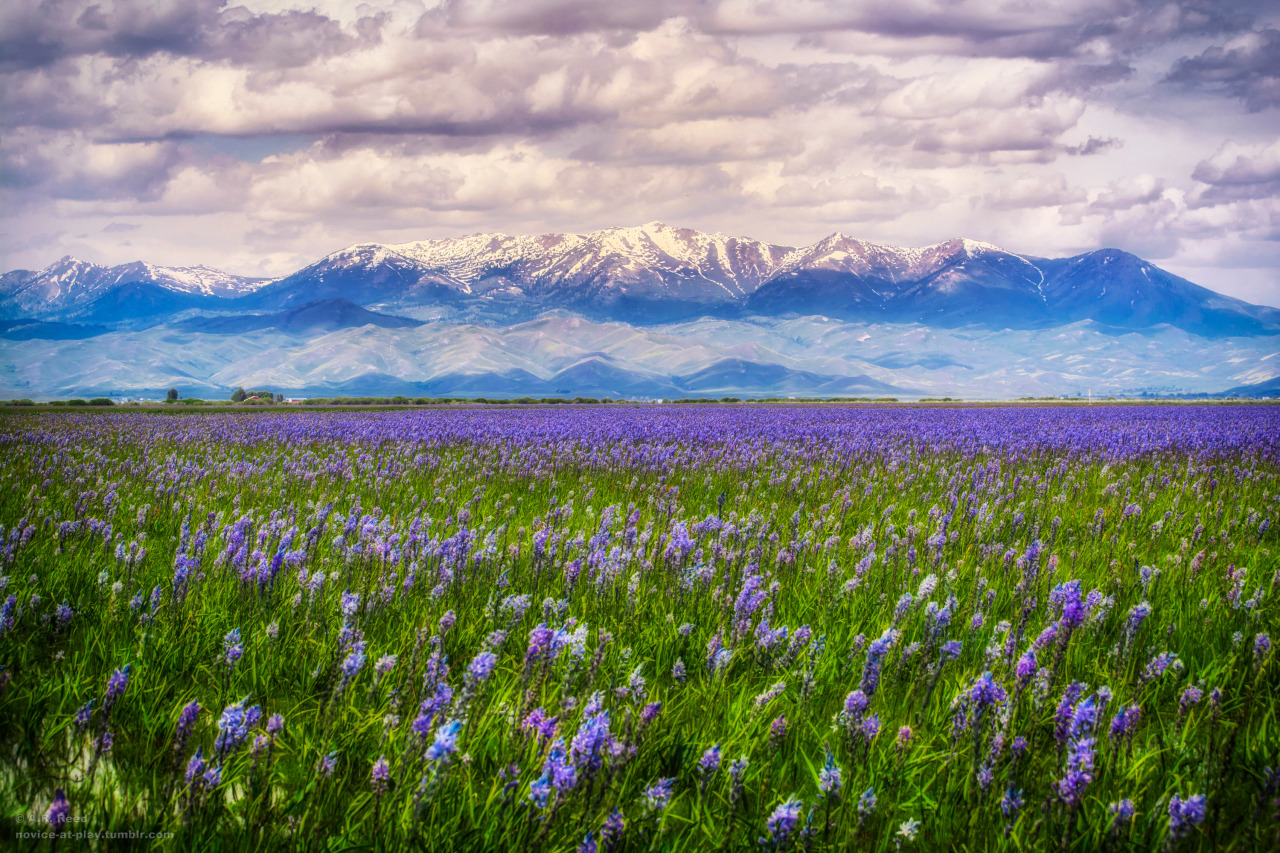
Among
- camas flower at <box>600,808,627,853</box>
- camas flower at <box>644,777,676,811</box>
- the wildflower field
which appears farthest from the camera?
the wildflower field

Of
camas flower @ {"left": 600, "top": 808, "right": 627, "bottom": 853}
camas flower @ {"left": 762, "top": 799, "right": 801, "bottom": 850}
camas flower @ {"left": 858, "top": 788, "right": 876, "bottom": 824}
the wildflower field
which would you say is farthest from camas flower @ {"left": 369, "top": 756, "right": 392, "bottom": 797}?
camas flower @ {"left": 858, "top": 788, "right": 876, "bottom": 824}

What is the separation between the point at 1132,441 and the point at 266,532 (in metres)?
20.6

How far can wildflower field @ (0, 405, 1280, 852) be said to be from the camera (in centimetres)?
254

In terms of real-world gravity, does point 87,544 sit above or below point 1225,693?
above

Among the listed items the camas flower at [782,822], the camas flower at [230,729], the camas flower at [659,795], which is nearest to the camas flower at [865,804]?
the camas flower at [782,822]

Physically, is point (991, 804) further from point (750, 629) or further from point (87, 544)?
point (87, 544)

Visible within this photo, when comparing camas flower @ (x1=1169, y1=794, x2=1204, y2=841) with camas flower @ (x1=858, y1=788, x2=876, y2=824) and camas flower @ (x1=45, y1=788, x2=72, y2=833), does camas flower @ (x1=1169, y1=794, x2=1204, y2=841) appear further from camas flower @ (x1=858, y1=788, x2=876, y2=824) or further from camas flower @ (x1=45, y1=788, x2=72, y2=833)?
camas flower @ (x1=45, y1=788, x2=72, y2=833)

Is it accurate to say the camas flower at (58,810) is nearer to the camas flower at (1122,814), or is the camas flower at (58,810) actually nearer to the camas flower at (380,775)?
the camas flower at (380,775)

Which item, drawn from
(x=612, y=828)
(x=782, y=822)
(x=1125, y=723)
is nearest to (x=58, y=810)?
(x=612, y=828)

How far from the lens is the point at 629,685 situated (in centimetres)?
351

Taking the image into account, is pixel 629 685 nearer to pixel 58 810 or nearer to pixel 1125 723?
pixel 1125 723

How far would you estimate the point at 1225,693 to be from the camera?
13.5 feet

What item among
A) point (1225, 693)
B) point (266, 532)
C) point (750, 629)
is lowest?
point (1225, 693)

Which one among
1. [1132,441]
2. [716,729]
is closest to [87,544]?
[716,729]
